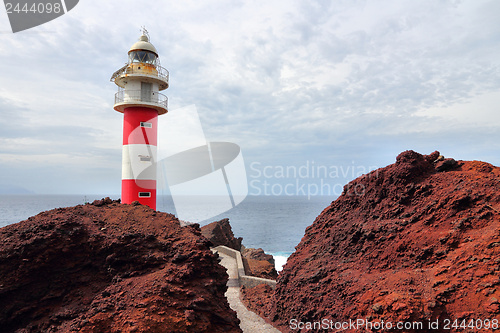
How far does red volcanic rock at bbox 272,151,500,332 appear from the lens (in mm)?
5082

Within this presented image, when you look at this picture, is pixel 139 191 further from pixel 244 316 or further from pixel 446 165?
pixel 446 165

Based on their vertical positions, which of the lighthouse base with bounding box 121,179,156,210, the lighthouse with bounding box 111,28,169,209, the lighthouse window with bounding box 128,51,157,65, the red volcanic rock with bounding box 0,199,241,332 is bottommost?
the red volcanic rock with bounding box 0,199,241,332

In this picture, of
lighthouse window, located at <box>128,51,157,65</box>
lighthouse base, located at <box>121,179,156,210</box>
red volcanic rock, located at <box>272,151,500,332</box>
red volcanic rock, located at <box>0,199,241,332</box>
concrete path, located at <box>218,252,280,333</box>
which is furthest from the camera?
lighthouse window, located at <box>128,51,157,65</box>

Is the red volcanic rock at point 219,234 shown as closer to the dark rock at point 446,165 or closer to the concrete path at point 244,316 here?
the concrete path at point 244,316

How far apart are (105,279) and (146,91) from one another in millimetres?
12812

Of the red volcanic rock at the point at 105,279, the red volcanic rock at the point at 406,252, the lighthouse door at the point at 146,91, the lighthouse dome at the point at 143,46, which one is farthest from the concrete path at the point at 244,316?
the lighthouse dome at the point at 143,46

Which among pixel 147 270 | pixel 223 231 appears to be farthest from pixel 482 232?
pixel 223 231

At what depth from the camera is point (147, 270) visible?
18.1ft

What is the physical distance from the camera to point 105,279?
543 cm

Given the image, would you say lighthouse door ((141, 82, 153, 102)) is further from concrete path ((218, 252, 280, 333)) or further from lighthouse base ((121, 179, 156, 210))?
concrete path ((218, 252, 280, 333))

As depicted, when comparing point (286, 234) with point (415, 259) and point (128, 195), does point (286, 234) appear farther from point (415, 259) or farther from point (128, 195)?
point (415, 259)

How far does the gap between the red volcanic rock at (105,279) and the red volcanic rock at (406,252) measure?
2729mm

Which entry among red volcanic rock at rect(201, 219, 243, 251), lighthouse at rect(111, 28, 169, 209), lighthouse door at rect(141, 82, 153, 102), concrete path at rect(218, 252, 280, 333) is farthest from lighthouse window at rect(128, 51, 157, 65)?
concrete path at rect(218, 252, 280, 333)

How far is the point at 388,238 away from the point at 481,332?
2782mm
